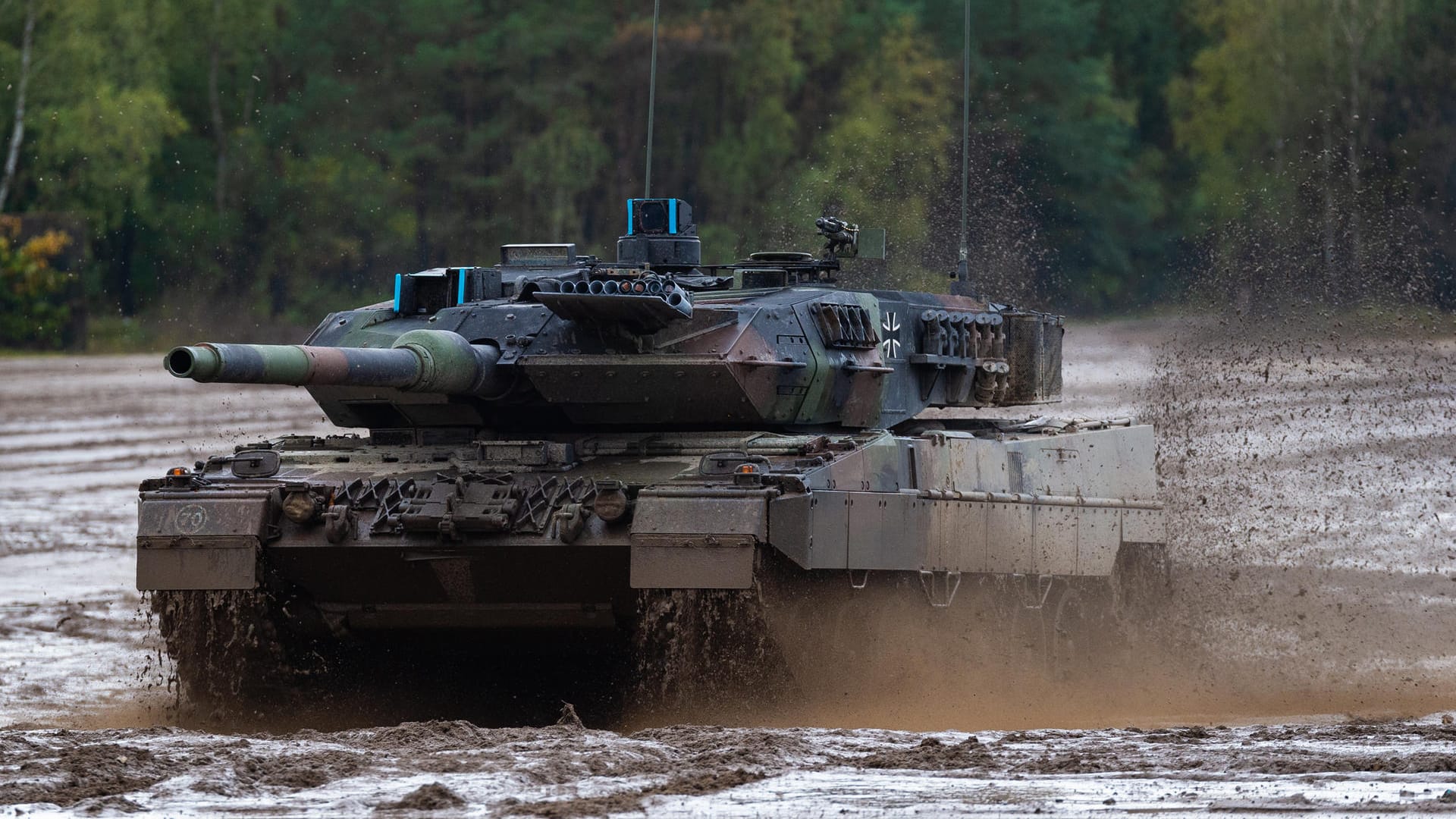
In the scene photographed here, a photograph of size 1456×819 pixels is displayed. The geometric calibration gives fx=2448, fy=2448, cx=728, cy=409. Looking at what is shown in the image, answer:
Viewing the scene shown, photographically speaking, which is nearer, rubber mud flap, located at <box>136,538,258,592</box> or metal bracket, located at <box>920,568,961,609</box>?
rubber mud flap, located at <box>136,538,258,592</box>

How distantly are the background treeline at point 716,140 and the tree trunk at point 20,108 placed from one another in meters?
0.05

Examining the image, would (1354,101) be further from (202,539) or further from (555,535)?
(202,539)

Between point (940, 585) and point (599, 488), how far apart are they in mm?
2642

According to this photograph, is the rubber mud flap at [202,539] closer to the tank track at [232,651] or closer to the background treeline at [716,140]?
the tank track at [232,651]

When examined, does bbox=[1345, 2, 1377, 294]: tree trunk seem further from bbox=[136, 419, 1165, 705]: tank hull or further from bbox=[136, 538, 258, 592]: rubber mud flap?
bbox=[136, 538, 258, 592]: rubber mud flap

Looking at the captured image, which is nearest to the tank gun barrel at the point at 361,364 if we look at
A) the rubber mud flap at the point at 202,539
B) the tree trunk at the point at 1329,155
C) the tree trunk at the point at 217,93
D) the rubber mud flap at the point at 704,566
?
the rubber mud flap at the point at 202,539

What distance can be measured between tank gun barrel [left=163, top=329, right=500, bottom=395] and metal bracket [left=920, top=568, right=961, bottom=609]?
2779 mm

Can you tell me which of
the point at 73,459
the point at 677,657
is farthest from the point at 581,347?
the point at 73,459

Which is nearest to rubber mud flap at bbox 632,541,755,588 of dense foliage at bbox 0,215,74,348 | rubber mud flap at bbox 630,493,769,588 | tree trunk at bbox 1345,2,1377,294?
rubber mud flap at bbox 630,493,769,588

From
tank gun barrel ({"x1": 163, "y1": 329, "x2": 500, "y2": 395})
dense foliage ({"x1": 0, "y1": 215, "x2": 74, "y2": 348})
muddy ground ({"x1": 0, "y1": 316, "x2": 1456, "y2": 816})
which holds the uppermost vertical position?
dense foliage ({"x1": 0, "y1": 215, "x2": 74, "y2": 348})

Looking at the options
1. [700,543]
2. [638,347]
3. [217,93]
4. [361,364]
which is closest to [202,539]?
[361,364]

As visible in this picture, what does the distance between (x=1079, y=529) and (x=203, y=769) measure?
722 cm

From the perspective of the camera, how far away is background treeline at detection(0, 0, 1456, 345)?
27109mm

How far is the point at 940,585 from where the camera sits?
1462 cm
